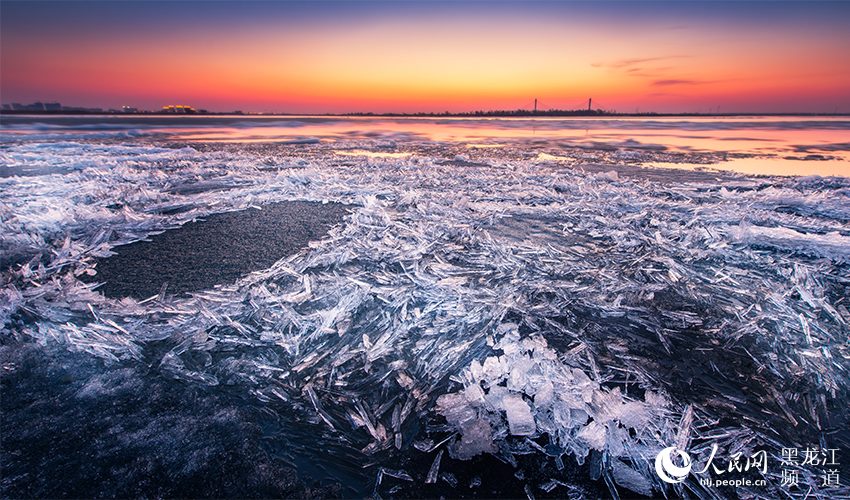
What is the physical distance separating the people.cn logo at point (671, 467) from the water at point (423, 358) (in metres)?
0.05

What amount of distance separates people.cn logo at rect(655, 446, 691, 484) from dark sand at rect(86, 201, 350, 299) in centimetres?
345

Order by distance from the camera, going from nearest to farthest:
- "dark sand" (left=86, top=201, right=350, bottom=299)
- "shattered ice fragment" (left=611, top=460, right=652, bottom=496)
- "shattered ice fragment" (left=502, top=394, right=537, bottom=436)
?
1. "shattered ice fragment" (left=611, top=460, right=652, bottom=496)
2. "shattered ice fragment" (left=502, top=394, right=537, bottom=436)
3. "dark sand" (left=86, top=201, right=350, bottom=299)

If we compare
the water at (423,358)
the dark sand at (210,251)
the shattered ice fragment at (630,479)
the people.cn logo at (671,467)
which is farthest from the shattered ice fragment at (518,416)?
the dark sand at (210,251)

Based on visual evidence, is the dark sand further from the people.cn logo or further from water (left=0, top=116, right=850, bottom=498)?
the people.cn logo

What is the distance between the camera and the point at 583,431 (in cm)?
180

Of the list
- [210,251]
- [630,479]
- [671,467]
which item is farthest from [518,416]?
[210,251]

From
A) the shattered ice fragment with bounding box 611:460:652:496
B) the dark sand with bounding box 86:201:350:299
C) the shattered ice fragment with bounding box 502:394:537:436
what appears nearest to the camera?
the shattered ice fragment with bounding box 611:460:652:496

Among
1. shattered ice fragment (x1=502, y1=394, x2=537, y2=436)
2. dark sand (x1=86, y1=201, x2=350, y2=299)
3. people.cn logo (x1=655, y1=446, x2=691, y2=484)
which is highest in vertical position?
dark sand (x1=86, y1=201, x2=350, y2=299)

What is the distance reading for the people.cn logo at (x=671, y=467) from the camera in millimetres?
1652

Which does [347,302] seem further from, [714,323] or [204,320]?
[714,323]

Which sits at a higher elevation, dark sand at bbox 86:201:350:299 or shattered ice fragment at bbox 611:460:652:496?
dark sand at bbox 86:201:350:299

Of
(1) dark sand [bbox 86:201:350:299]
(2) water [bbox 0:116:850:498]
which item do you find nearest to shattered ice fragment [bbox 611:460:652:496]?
(2) water [bbox 0:116:850:498]

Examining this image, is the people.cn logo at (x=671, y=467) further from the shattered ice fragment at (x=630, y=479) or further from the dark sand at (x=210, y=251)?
the dark sand at (x=210, y=251)

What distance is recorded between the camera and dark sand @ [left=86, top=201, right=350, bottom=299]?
3309 millimetres
